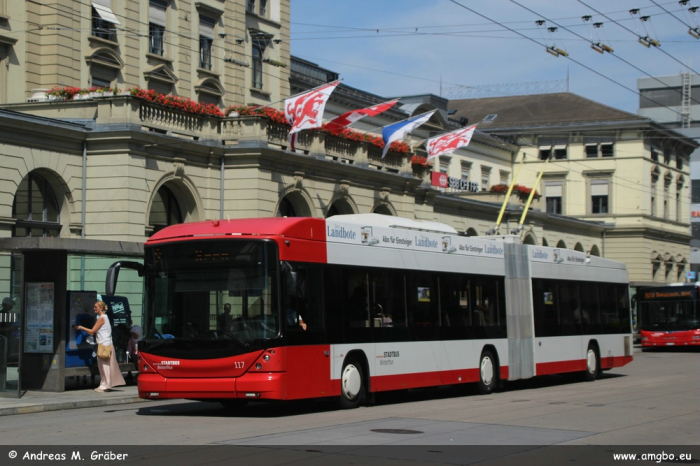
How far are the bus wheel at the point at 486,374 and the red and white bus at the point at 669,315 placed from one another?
23.5 m

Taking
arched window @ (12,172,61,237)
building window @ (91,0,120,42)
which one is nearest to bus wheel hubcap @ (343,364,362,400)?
arched window @ (12,172,61,237)

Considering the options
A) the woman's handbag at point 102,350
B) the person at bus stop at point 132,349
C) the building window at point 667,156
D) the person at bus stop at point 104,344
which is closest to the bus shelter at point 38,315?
the person at bus stop at point 104,344


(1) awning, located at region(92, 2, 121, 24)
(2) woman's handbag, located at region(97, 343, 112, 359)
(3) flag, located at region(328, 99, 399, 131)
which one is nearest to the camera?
(2) woman's handbag, located at region(97, 343, 112, 359)

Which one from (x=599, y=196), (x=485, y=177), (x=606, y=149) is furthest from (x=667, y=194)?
(x=485, y=177)

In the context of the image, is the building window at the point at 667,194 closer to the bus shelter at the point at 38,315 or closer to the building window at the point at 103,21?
the building window at the point at 103,21

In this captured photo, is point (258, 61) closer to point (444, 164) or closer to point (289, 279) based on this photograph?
point (444, 164)

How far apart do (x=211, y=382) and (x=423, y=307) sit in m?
5.35

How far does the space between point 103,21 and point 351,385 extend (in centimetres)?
2239

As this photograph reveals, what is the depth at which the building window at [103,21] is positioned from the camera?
33.9m

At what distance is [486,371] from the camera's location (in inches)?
813

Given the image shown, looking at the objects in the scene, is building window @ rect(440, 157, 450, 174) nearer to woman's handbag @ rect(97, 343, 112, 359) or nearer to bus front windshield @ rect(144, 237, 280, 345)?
woman's handbag @ rect(97, 343, 112, 359)

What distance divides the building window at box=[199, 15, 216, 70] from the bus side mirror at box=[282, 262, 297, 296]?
2591 centimetres

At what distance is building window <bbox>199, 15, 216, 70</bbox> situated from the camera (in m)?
39.2

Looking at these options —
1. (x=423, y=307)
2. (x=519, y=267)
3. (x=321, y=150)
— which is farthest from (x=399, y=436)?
(x=321, y=150)
